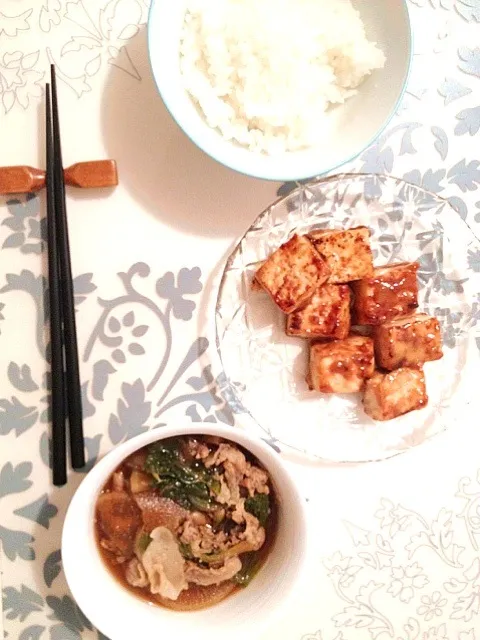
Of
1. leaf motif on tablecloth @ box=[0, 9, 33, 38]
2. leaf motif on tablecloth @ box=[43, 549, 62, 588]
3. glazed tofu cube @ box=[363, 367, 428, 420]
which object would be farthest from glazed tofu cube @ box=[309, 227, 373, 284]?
leaf motif on tablecloth @ box=[43, 549, 62, 588]

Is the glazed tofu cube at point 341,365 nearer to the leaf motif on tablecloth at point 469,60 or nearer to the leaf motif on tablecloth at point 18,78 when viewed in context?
the leaf motif on tablecloth at point 469,60

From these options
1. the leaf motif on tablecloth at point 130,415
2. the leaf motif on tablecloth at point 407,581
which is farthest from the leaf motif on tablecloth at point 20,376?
the leaf motif on tablecloth at point 407,581

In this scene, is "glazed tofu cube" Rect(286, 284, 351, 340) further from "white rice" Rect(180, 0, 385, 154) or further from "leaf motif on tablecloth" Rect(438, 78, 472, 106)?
"leaf motif on tablecloth" Rect(438, 78, 472, 106)

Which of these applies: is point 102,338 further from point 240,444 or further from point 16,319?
point 240,444

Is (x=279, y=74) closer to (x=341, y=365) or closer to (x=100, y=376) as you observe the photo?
(x=341, y=365)

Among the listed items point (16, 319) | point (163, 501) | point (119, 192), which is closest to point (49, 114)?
point (119, 192)

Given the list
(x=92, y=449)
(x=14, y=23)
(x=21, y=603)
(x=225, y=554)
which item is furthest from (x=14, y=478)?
(x=14, y=23)
